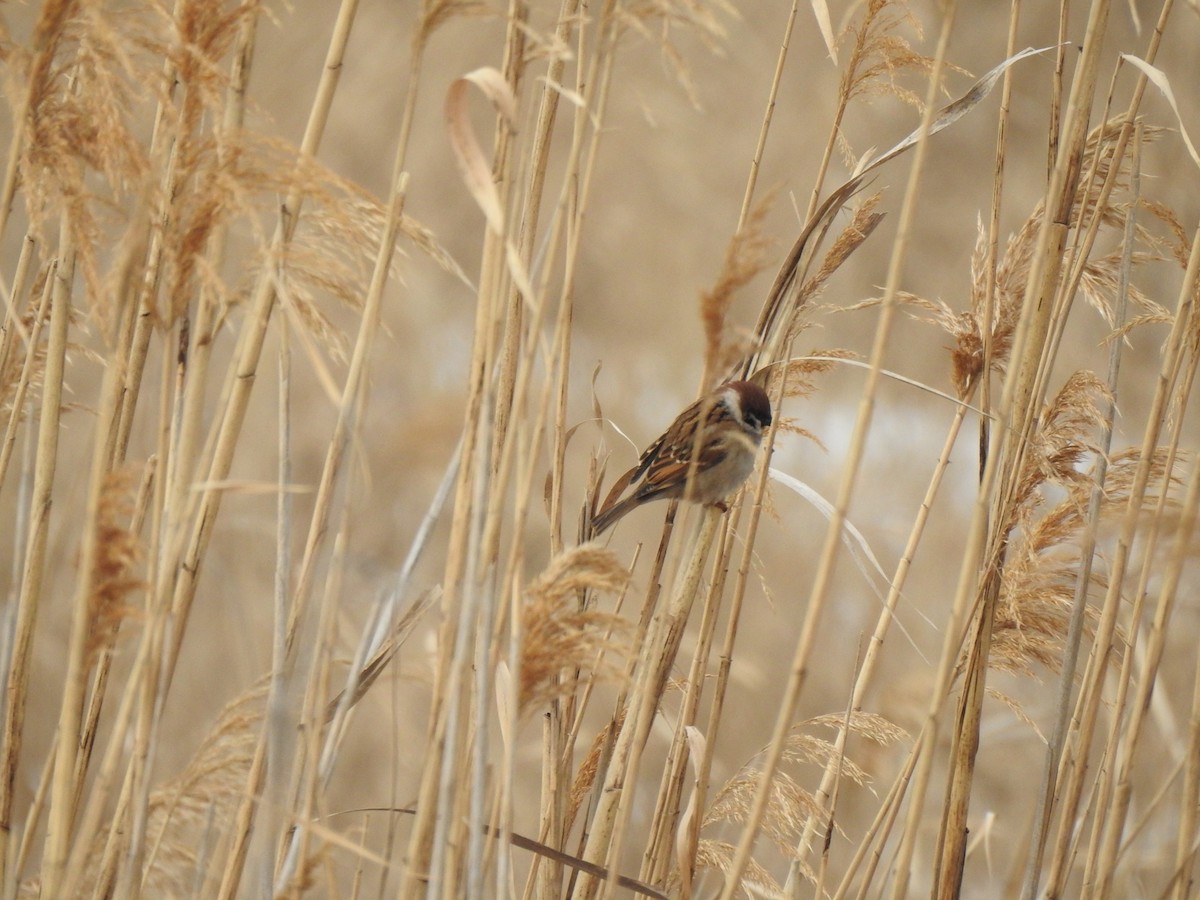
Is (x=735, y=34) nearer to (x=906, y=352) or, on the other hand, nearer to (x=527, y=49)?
(x=906, y=352)

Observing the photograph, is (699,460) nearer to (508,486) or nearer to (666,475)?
(666,475)

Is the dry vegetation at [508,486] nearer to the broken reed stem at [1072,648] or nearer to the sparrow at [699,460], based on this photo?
the broken reed stem at [1072,648]

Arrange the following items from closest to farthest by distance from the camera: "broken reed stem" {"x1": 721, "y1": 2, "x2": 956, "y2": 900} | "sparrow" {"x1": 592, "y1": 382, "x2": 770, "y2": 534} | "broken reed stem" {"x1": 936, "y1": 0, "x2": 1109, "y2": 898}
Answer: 1. "broken reed stem" {"x1": 721, "y1": 2, "x2": 956, "y2": 900}
2. "broken reed stem" {"x1": 936, "y1": 0, "x2": 1109, "y2": 898}
3. "sparrow" {"x1": 592, "y1": 382, "x2": 770, "y2": 534}

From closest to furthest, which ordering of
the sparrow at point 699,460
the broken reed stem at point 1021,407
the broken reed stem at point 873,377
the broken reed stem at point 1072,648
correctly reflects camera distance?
the broken reed stem at point 873,377 → the broken reed stem at point 1021,407 → the broken reed stem at point 1072,648 → the sparrow at point 699,460

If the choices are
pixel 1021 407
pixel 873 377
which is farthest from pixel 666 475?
pixel 873 377

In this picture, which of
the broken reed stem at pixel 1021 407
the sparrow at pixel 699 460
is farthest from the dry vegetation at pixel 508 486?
the sparrow at pixel 699 460

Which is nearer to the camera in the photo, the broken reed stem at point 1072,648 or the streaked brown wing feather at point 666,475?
the broken reed stem at point 1072,648

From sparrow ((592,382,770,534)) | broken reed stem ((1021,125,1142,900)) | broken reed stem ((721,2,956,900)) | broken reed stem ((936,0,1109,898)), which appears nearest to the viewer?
broken reed stem ((721,2,956,900))

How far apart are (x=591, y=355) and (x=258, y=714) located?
3057 mm

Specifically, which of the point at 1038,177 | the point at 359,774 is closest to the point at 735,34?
the point at 1038,177

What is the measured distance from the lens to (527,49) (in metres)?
0.97

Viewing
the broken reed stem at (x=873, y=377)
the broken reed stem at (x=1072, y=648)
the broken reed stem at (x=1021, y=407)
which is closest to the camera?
the broken reed stem at (x=873, y=377)

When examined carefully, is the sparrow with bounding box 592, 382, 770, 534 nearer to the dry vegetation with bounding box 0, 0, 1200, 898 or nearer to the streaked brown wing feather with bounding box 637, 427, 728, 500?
the streaked brown wing feather with bounding box 637, 427, 728, 500

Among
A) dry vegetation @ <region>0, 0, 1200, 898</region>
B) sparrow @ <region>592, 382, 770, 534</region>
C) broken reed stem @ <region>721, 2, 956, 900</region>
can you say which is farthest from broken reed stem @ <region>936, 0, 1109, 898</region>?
sparrow @ <region>592, 382, 770, 534</region>
